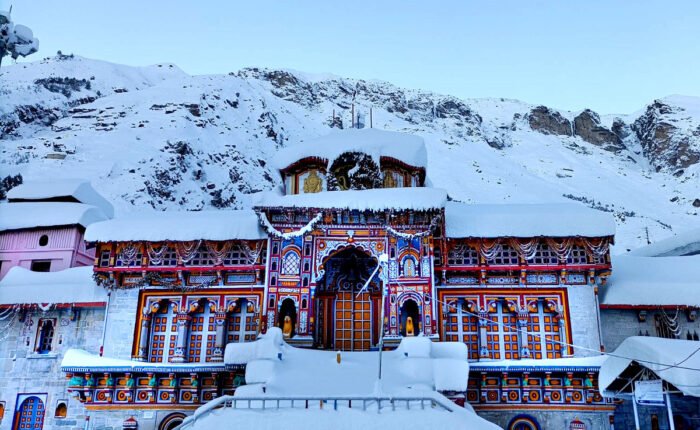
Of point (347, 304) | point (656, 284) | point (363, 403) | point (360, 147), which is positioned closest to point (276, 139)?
point (360, 147)

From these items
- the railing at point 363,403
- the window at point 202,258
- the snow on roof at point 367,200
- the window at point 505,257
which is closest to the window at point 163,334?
the window at point 202,258

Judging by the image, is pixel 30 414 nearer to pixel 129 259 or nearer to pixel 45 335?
pixel 45 335

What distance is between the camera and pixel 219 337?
734 inches

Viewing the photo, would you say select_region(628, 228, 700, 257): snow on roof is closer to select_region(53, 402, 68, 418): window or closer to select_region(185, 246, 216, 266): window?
select_region(185, 246, 216, 266): window

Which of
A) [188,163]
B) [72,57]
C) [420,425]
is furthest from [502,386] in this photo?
[72,57]

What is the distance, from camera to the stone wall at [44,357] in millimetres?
19266

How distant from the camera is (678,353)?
11930mm

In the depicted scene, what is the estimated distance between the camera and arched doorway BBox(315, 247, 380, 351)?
18.2 metres

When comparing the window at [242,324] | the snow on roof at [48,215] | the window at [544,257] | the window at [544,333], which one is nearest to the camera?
the window at [544,333]

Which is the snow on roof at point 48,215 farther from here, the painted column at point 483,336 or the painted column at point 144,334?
the painted column at point 483,336

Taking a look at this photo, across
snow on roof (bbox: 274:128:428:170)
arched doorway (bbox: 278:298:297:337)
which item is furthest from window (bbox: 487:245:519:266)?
arched doorway (bbox: 278:298:297:337)

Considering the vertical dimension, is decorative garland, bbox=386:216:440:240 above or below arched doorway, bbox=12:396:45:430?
above

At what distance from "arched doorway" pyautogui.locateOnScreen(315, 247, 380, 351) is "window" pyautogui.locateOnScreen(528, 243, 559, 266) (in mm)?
5557

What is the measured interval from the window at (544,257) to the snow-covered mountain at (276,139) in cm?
3344
